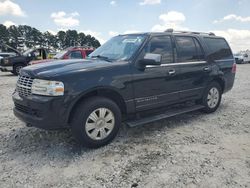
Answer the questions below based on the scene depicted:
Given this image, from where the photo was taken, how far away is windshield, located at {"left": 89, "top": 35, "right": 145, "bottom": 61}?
450cm

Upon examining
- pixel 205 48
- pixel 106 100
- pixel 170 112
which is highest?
pixel 205 48

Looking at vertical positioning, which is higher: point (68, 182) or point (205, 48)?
point (205, 48)

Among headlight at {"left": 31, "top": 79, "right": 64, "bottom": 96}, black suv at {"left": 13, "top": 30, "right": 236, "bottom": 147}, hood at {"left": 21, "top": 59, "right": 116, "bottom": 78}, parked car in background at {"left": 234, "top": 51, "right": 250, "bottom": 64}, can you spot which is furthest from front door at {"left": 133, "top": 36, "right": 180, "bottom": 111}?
parked car in background at {"left": 234, "top": 51, "right": 250, "bottom": 64}

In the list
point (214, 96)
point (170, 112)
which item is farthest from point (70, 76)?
point (214, 96)

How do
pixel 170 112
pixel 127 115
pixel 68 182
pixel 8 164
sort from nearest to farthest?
pixel 68 182, pixel 8 164, pixel 127 115, pixel 170 112

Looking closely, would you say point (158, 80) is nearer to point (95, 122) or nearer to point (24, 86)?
point (95, 122)

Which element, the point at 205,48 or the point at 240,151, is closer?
the point at 240,151

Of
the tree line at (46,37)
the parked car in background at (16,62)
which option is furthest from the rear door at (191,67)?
the tree line at (46,37)

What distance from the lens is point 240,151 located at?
394 centimetres

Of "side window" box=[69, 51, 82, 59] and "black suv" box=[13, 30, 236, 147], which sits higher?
Answer: "side window" box=[69, 51, 82, 59]

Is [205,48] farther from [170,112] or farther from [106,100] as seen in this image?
[106,100]

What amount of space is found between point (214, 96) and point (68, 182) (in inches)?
168

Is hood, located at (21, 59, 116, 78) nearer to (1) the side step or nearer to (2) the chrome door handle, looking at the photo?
(1) the side step

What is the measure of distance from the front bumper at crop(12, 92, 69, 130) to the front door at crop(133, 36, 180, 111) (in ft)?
4.45
